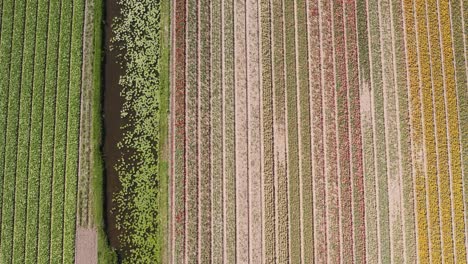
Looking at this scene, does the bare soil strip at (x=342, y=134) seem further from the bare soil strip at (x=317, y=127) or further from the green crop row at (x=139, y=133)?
the green crop row at (x=139, y=133)

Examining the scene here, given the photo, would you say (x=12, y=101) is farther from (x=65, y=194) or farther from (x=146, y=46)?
(x=146, y=46)

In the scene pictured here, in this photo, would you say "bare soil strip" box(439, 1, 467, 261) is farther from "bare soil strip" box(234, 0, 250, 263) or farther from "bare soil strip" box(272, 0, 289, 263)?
"bare soil strip" box(234, 0, 250, 263)

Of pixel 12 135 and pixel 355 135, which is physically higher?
pixel 12 135

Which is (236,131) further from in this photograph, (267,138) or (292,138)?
(292,138)

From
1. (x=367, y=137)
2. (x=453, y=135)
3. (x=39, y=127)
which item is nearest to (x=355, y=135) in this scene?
(x=367, y=137)

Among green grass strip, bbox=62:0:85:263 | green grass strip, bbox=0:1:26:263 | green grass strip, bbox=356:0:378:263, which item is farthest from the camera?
green grass strip, bbox=0:1:26:263

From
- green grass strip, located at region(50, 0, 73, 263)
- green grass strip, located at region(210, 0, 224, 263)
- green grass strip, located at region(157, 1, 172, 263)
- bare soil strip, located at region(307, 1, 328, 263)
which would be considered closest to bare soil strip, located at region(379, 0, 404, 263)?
bare soil strip, located at region(307, 1, 328, 263)
